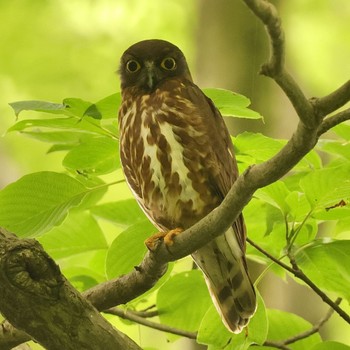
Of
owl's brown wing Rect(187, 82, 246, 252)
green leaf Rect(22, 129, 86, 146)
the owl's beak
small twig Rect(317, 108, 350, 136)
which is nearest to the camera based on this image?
small twig Rect(317, 108, 350, 136)

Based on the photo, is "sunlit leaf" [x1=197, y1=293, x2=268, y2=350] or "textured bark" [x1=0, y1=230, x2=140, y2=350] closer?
"textured bark" [x1=0, y1=230, x2=140, y2=350]

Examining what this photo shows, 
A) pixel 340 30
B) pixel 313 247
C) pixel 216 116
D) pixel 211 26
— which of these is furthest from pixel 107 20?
pixel 313 247

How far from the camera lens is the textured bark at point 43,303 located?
2066mm

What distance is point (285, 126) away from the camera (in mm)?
3562

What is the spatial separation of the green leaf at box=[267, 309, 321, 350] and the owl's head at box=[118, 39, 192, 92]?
94 cm

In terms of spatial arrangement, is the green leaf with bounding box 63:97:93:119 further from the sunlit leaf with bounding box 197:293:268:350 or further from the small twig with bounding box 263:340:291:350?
the small twig with bounding box 263:340:291:350

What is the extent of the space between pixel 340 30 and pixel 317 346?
5.10m

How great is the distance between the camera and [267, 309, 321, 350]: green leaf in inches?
99.6

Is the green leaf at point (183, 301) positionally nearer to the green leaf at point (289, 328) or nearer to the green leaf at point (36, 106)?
the green leaf at point (289, 328)

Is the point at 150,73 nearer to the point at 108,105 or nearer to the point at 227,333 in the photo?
the point at 108,105

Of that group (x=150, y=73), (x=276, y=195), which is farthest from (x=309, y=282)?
(x=150, y=73)

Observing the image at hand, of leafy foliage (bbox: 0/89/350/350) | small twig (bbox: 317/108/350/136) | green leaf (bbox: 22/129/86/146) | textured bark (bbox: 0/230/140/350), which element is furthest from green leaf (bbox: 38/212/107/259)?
small twig (bbox: 317/108/350/136)

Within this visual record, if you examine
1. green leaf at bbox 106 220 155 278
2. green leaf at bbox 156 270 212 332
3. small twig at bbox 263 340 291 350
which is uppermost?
green leaf at bbox 106 220 155 278

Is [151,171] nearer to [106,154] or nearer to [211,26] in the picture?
[106,154]
